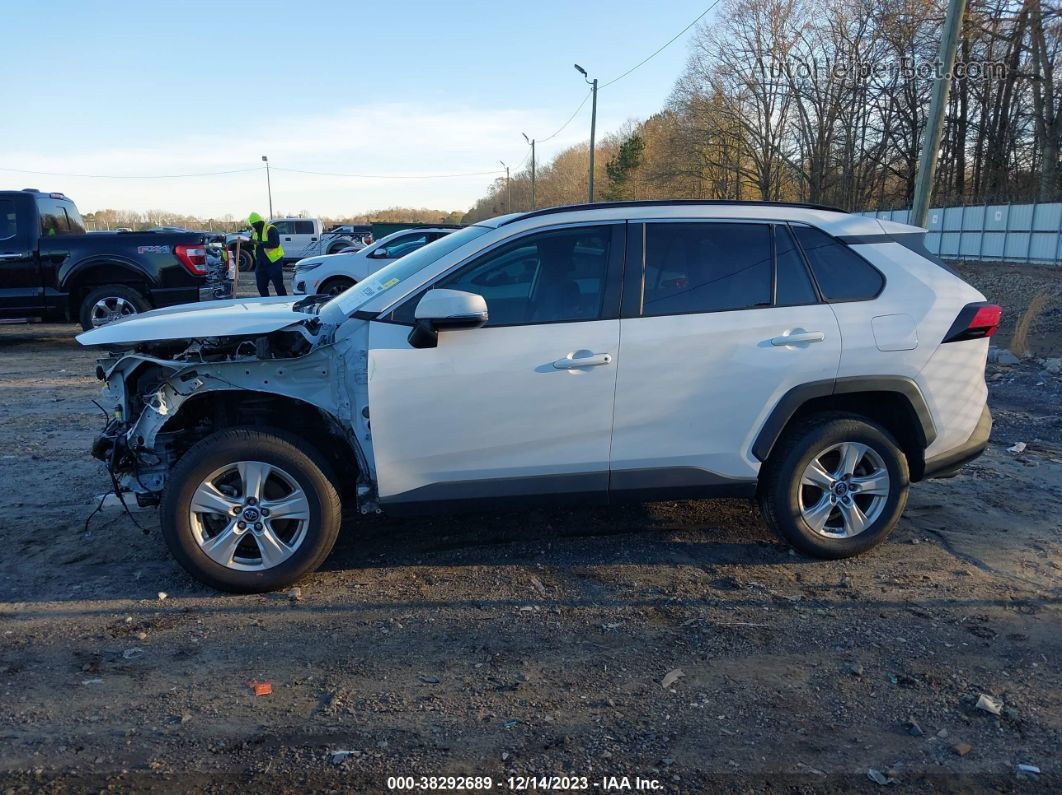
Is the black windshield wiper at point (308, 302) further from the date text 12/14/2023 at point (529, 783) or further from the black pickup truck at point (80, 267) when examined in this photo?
the black pickup truck at point (80, 267)

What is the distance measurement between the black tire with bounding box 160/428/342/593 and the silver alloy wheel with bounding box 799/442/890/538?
2553 mm

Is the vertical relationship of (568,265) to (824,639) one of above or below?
above

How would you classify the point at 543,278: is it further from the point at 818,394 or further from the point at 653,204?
the point at 818,394

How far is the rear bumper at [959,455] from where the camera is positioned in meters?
4.58

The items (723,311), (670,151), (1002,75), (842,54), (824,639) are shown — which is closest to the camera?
(824,639)

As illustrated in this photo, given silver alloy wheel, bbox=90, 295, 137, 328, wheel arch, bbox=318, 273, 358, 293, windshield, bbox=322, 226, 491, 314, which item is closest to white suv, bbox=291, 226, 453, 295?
wheel arch, bbox=318, 273, 358, 293

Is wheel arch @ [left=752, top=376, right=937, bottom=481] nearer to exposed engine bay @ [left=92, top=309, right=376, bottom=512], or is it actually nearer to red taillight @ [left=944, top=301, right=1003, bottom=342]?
red taillight @ [left=944, top=301, right=1003, bottom=342]

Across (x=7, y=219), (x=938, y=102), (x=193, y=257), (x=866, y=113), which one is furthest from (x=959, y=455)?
(x=866, y=113)

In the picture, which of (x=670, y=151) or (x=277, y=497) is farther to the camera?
(x=670, y=151)

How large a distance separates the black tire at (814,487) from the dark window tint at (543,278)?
4.34ft

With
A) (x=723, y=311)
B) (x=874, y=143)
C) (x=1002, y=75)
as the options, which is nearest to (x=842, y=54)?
(x=874, y=143)

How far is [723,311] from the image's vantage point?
428 cm

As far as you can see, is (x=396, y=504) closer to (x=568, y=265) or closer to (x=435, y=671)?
(x=435, y=671)

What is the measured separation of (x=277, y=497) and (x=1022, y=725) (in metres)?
3.40
